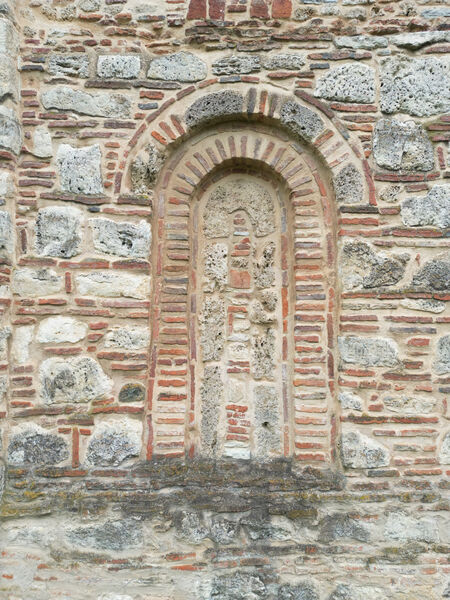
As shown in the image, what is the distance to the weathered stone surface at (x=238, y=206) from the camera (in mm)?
3635

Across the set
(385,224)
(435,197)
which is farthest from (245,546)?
(435,197)

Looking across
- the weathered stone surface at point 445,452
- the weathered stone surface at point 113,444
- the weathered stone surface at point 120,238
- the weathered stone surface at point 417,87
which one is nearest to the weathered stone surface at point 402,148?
the weathered stone surface at point 417,87

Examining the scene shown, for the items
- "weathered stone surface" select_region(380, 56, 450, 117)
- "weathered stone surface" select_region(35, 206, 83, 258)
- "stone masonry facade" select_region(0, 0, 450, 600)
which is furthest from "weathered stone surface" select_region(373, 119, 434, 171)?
"weathered stone surface" select_region(35, 206, 83, 258)

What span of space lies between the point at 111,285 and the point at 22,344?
0.68 metres

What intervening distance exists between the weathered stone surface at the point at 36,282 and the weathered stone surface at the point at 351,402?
196 cm

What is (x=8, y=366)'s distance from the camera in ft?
10.5

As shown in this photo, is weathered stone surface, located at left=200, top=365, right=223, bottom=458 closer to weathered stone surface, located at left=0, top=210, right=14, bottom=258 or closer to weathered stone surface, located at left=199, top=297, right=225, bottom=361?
weathered stone surface, located at left=199, top=297, right=225, bottom=361

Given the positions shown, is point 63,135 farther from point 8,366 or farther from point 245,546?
point 245,546

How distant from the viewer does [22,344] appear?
3.24 meters

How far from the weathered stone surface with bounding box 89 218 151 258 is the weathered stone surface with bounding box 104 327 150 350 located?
50cm

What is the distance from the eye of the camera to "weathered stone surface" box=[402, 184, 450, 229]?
332 centimetres

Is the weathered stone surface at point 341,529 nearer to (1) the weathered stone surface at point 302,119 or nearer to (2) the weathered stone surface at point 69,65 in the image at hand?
(1) the weathered stone surface at point 302,119

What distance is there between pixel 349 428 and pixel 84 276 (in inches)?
77.4

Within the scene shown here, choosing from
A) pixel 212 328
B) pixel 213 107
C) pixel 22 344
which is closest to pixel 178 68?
pixel 213 107
